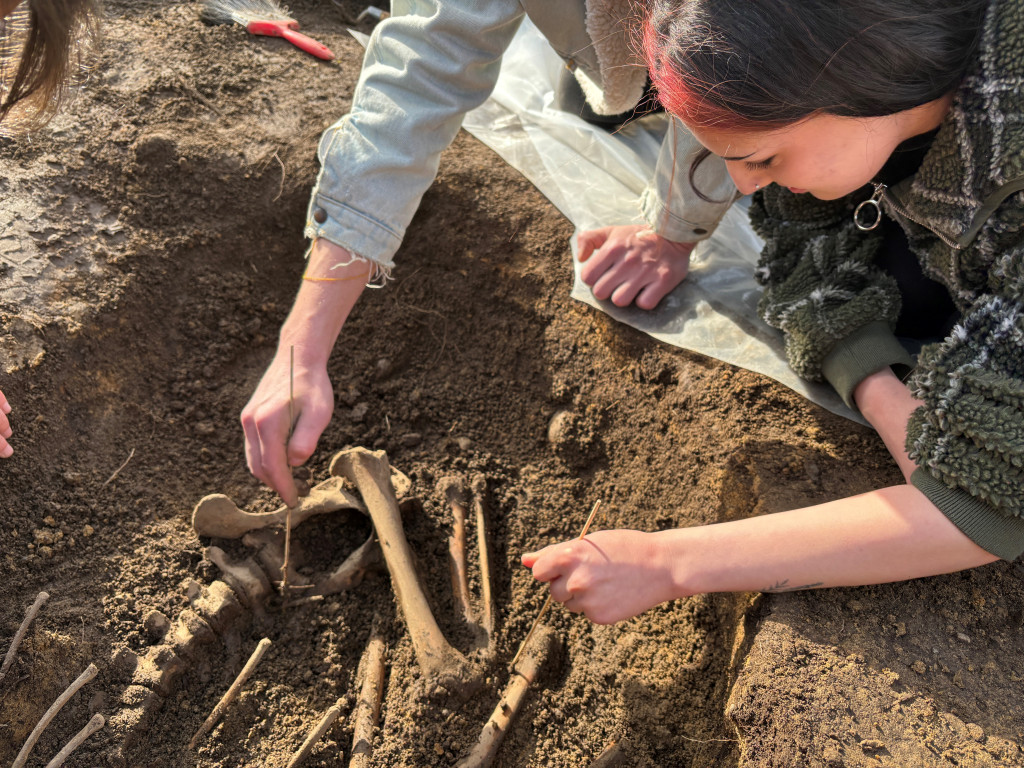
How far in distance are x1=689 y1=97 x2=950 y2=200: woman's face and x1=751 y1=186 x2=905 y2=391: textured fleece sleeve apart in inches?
20.5

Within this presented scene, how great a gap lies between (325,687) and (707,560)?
101 cm

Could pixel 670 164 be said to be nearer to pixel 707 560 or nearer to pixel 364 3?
pixel 707 560

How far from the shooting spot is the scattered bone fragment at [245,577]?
1.96m

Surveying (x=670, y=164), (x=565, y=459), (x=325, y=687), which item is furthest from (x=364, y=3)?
(x=325, y=687)

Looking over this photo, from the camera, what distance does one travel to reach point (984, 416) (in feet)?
5.01

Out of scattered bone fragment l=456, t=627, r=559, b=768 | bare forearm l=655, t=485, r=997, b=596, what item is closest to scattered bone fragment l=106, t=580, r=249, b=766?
scattered bone fragment l=456, t=627, r=559, b=768

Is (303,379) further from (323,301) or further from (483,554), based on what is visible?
(483,554)

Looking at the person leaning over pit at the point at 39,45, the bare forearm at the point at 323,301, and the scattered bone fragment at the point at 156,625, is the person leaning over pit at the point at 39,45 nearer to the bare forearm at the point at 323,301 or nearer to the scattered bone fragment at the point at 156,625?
the bare forearm at the point at 323,301

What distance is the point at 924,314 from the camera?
2.23m

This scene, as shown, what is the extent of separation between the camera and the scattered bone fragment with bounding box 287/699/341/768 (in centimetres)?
176

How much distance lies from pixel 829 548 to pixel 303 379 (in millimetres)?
1246

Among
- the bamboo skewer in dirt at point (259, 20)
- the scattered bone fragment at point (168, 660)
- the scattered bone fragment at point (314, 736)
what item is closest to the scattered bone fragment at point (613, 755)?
the scattered bone fragment at point (314, 736)

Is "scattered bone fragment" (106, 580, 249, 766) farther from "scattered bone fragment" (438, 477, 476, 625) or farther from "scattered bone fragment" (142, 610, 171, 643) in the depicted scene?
"scattered bone fragment" (438, 477, 476, 625)

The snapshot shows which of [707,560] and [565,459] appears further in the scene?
[565,459]
